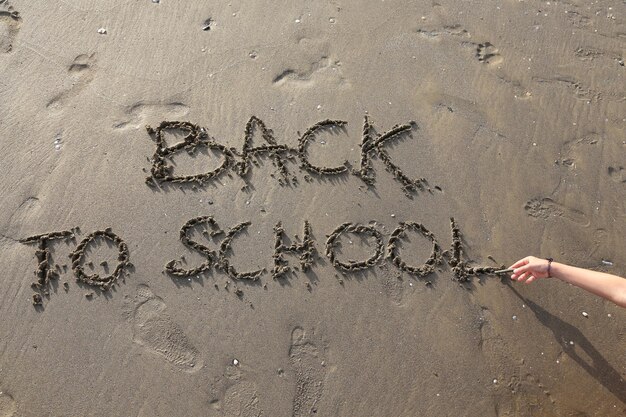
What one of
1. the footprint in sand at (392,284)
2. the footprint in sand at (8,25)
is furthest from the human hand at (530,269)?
the footprint in sand at (8,25)

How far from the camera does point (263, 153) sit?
12.1 feet

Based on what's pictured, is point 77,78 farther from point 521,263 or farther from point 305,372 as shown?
point 521,263

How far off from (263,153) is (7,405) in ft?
6.91

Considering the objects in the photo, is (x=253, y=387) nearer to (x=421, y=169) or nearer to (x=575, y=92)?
(x=421, y=169)

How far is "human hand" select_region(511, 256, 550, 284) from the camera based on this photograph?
301 centimetres

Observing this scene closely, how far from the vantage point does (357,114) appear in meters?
3.88

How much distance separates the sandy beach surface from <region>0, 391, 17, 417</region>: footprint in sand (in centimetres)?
1

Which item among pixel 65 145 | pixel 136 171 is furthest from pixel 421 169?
pixel 65 145

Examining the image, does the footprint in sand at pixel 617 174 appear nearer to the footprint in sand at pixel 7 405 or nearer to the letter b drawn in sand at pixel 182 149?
the letter b drawn in sand at pixel 182 149

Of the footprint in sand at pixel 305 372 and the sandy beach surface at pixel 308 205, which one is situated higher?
the sandy beach surface at pixel 308 205

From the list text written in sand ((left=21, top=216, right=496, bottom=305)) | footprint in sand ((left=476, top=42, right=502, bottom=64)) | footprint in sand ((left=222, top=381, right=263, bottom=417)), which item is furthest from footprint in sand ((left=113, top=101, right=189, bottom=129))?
footprint in sand ((left=476, top=42, right=502, bottom=64))

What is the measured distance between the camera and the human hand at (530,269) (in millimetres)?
3006

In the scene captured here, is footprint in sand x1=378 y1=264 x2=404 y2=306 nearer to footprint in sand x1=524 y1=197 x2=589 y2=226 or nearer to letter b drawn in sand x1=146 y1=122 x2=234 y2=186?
footprint in sand x1=524 y1=197 x2=589 y2=226

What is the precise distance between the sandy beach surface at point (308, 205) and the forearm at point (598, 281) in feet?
1.32
